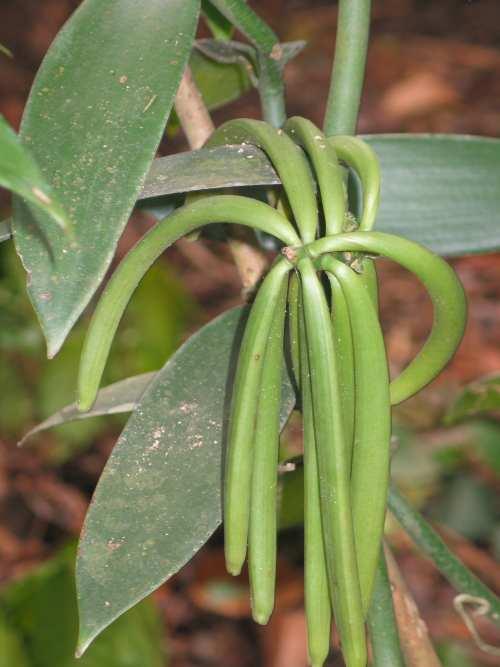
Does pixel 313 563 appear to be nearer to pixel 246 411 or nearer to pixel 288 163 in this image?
pixel 246 411

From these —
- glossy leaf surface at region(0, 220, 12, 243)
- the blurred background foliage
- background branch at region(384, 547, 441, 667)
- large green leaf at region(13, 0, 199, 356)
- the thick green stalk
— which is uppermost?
large green leaf at region(13, 0, 199, 356)

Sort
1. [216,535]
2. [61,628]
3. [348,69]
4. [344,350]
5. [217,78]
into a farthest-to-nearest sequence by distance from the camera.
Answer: [216,535]
[61,628]
[217,78]
[348,69]
[344,350]

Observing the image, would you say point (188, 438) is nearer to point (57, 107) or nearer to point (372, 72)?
point (57, 107)

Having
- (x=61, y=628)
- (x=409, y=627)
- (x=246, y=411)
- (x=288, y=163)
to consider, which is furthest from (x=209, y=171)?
(x=61, y=628)

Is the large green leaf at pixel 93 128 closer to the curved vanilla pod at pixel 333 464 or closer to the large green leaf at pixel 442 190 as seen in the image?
the curved vanilla pod at pixel 333 464

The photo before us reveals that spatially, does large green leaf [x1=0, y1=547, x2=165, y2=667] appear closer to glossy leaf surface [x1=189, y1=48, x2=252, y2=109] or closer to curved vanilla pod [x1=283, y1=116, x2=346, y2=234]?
glossy leaf surface [x1=189, y1=48, x2=252, y2=109]

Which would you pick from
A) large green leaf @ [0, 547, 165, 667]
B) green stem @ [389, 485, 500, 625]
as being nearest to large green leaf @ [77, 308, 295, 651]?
green stem @ [389, 485, 500, 625]

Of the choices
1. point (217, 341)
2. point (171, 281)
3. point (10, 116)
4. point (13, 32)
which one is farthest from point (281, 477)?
point (13, 32)
